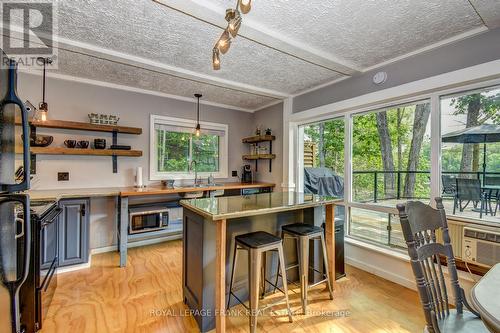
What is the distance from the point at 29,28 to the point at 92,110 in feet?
4.79

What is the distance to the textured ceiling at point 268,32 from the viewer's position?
1.79 metres

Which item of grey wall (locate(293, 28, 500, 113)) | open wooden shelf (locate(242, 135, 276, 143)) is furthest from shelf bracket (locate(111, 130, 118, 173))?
grey wall (locate(293, 28, 500, 113))

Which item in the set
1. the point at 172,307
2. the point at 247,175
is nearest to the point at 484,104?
the point at 172,307

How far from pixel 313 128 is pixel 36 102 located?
3978 mm

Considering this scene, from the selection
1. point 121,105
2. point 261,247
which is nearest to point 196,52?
point 121,105

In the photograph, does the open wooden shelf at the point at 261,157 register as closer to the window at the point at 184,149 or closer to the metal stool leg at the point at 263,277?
the window at the point at 184,149

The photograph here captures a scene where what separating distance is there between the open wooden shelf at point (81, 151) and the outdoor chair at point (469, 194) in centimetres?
396

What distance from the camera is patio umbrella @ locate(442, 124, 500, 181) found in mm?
2143

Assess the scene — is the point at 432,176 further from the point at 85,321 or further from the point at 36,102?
the point at 36,102

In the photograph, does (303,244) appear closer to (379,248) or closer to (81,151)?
(379,248)

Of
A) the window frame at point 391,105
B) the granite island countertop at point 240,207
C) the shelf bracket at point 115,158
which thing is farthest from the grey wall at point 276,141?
the shelf bracket at point 115,158

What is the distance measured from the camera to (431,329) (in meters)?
1.05

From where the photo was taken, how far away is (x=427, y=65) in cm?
239

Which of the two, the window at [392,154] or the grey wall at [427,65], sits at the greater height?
the grey wall at [427,65]
